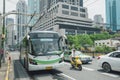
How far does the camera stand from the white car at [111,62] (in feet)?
41.7

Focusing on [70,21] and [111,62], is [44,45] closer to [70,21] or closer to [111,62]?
[111,62]

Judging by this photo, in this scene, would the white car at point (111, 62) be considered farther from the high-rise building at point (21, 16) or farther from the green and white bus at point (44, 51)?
the high-rise building at point (21, 16)

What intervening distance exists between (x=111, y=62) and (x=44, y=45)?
4.51 metres

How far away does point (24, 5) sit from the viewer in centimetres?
2919

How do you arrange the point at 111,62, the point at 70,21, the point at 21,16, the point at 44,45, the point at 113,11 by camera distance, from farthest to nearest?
the point at 70,21 < the point at 113,11 < the point at 21,16 < the point at 44,45 < the point at 111,62

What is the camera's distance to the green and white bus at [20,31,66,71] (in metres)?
13.0

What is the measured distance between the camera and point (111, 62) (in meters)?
13.2

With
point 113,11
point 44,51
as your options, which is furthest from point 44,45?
point 113,11

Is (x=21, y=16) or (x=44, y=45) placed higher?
(x=21, y=16)

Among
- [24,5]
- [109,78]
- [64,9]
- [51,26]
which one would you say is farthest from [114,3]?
[64,9]

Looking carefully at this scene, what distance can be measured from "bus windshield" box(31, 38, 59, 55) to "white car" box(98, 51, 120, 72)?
334 centimetres

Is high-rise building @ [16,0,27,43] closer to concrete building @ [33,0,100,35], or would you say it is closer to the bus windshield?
the bus windshield

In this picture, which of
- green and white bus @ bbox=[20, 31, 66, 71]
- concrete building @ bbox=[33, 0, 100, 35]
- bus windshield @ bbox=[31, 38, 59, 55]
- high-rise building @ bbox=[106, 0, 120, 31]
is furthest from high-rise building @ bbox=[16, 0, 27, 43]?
concrete building @ bbox=[33, 0, 100, 35]

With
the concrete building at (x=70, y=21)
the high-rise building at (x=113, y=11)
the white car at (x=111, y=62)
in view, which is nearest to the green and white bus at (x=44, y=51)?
the white car at (x=111, y=62)
